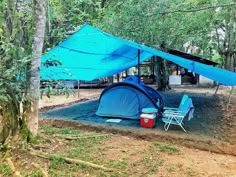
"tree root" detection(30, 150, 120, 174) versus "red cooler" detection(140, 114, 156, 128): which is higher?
"red cooler" detection(140, 114, 156, 128)

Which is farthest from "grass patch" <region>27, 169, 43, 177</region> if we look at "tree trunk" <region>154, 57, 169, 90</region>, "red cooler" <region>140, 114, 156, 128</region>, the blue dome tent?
"tree trunk" <region>154, 57, 169, 90</region>

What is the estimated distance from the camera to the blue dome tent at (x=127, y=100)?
675 cm

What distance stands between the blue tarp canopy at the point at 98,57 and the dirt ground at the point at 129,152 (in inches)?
44.5

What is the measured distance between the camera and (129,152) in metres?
4.18

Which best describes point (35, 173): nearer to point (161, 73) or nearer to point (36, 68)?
point (36, 68)

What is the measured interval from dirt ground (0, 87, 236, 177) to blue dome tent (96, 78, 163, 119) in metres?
1.03

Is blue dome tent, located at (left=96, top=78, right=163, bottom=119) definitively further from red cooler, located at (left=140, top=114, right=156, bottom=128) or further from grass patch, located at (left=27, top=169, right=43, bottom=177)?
grass patch, located at (left=27, top=169, right=43, bottom=177)

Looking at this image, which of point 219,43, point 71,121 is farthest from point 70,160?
point 219,43

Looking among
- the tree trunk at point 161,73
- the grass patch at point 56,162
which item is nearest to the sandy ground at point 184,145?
the grass patch at point 56,162

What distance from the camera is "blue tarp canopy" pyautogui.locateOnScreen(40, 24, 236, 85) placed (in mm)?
5512

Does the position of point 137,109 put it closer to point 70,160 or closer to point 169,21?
point 70,160

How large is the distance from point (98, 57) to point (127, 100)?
4.47ft

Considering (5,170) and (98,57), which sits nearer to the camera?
(5,170)

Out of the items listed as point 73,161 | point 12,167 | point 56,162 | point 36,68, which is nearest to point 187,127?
point 73,161
